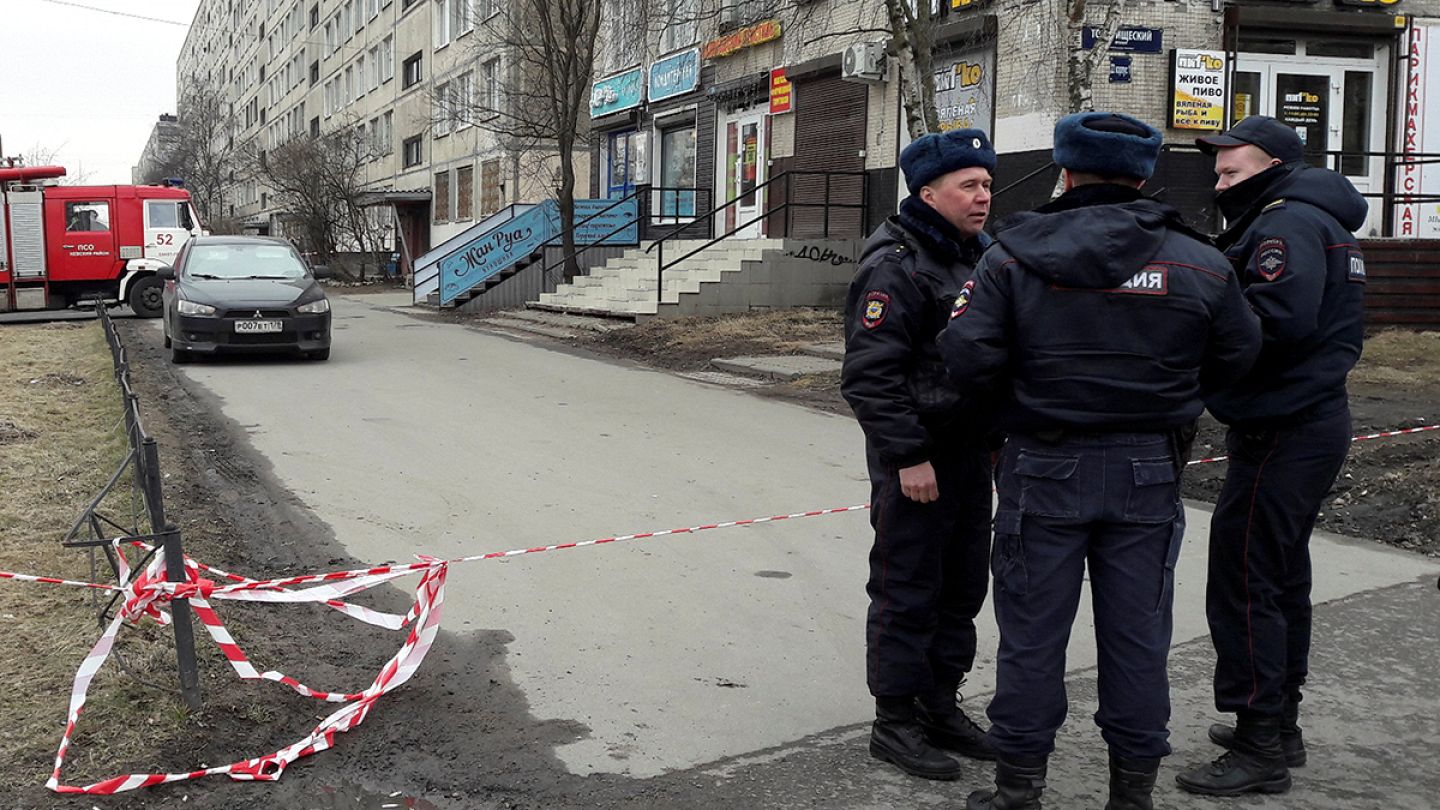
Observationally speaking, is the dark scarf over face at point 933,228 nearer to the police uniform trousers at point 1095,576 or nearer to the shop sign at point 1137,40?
the police uniform trousers at point 1095,576

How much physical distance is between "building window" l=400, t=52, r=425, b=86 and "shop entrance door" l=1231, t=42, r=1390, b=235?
3536 centimetres

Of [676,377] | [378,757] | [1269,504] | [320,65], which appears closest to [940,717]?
[1269,504]

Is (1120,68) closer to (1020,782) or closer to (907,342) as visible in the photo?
(907,342)

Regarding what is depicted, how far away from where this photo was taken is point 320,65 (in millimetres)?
63344

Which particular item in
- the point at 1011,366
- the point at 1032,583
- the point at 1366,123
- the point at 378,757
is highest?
the point at 1366,123

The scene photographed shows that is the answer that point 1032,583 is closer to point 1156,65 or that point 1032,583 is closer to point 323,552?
point 323,552

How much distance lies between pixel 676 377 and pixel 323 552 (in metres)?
7.94

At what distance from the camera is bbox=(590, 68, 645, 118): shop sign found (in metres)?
29.0

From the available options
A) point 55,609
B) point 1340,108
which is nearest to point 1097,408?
point 55,609

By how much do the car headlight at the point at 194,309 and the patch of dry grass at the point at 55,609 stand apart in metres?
2.79

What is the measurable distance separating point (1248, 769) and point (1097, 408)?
50.0 inches

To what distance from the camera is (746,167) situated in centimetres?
2495

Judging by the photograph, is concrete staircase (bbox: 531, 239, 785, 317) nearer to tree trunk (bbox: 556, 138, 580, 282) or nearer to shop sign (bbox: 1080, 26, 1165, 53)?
tree trunk (bbox: 556, 138, 580, 282)

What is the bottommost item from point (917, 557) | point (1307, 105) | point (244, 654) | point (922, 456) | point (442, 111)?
point (244, 654)
